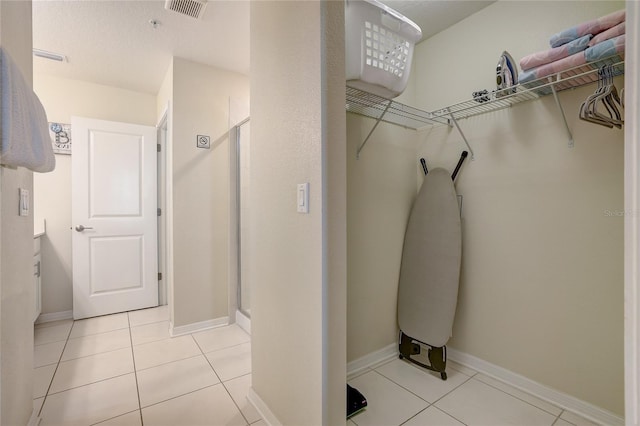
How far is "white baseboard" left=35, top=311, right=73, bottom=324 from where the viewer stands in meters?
2.93

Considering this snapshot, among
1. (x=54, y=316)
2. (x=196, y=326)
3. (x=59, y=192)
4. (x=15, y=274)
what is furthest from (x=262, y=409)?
(x=59, y=192)

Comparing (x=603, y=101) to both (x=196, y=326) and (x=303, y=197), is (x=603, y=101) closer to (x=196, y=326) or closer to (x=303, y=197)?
(x=303, y=197)

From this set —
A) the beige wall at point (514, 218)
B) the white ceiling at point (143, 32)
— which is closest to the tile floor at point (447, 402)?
the beige wall at point (514, 218)

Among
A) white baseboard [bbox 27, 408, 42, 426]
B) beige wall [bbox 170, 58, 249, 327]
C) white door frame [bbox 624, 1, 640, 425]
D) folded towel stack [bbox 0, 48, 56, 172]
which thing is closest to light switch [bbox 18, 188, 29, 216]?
folded towel stack [bbox 0, 48, 56, 172]

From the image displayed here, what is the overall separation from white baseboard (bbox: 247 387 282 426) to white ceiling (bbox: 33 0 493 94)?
2465 mm

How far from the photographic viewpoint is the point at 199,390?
1819 millimetres

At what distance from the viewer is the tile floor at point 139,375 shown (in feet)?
5.25

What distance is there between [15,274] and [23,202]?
320mm

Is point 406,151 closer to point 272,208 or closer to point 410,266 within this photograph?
point 410,266

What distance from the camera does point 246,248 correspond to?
9.43ft

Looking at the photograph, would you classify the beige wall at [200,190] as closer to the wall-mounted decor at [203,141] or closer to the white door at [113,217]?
the wall-mounted decor at [203,141]

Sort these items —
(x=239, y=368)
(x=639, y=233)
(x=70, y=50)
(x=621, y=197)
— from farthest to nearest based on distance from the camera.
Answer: (x=70, y=50), (x=239, y=368), (x=621, y=197), (x=639, y=233)

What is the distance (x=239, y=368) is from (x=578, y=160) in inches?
95.5

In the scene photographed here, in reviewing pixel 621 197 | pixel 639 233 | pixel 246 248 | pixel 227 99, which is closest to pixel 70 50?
pixel 227 99
